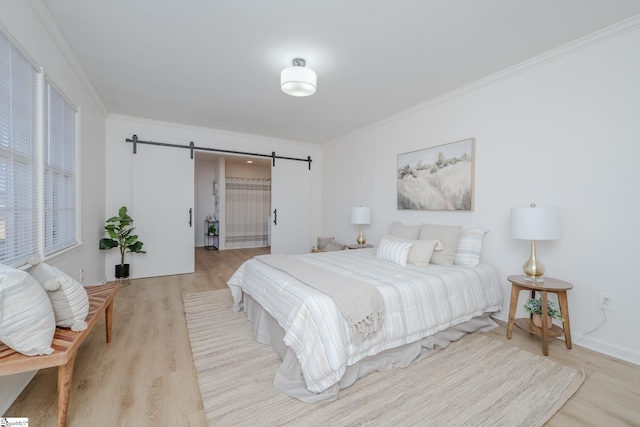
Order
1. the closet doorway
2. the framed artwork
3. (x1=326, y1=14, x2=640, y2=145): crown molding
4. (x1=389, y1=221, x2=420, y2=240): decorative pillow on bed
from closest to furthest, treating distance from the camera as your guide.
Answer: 1. (x1=326, y1=14, x2=640, y2=145): crown molding
2. the framed artwork
3. (x1=389, y1=221, x2=420, y2=240): decorative pillow on bed
4. the closet doorway

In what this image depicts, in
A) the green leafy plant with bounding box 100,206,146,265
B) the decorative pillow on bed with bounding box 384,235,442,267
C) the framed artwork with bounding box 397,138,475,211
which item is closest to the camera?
the decorative pillow on bed with bounding box 384,235,442,267

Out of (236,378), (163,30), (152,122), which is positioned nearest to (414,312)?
(236,378)

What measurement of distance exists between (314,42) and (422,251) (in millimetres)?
2194

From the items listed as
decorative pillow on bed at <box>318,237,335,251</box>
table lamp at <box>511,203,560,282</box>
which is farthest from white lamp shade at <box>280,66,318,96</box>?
decorative pillow on bed at <box>318,237,335,251</box>

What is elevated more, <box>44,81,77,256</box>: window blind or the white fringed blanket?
<box>44,81,77,256</box>: window blind

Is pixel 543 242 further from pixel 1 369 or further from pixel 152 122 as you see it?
pixel 152 122

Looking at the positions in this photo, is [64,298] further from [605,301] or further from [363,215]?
[605,301]

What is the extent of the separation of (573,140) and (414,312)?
6.69 ft

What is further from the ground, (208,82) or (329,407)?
(208,82)

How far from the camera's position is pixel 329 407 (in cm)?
160

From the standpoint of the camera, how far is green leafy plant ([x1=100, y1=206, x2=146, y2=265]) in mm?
3822

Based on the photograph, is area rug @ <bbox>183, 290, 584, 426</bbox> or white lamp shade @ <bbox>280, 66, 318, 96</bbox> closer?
area rug @ <bbox>183, 290, 584, 426</bbox>

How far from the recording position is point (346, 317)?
5.74 feet

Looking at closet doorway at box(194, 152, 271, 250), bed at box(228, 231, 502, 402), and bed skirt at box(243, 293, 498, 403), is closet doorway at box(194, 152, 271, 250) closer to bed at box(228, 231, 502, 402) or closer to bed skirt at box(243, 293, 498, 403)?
bed at box(228, 231, 502, 402)
